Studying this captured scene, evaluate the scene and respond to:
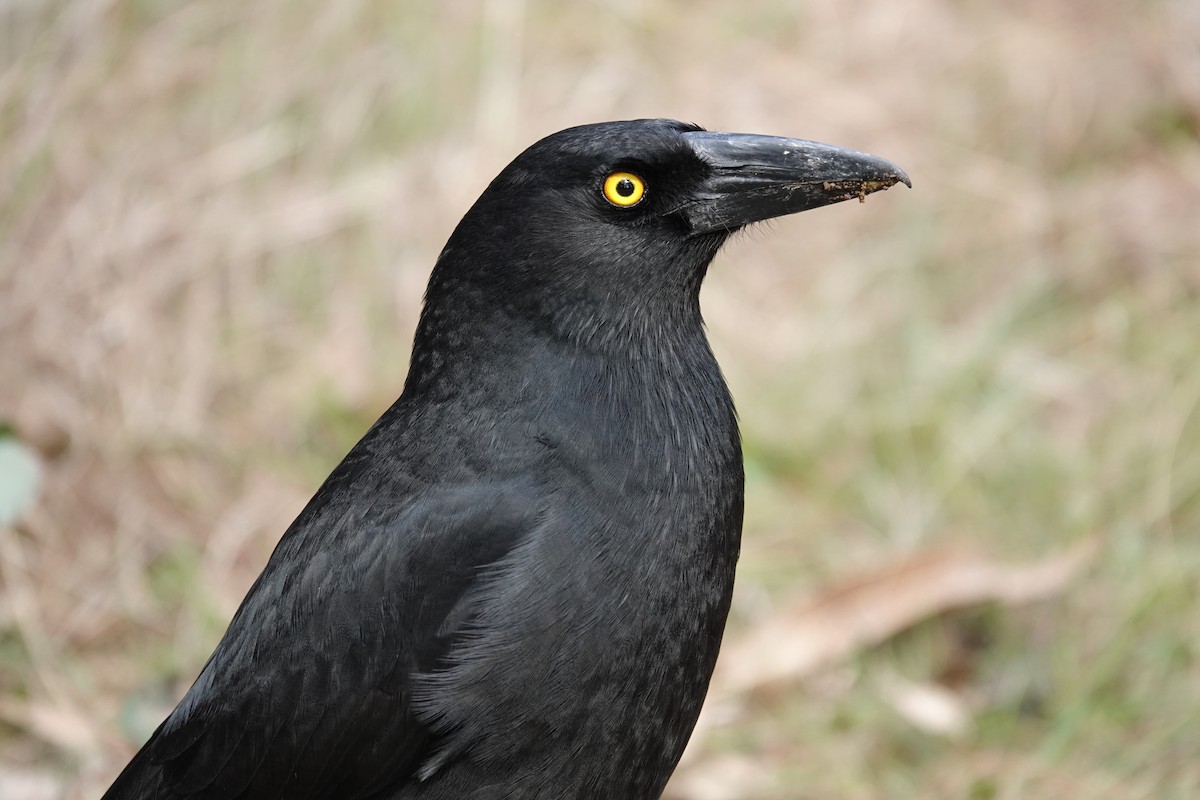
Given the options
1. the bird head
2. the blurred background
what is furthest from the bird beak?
the blurred background

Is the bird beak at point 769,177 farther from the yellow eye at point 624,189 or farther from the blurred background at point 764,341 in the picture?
the blurred background at point 764,341

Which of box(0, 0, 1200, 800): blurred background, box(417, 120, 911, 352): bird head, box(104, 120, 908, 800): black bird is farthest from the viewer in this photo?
box(0, 0, 1200, 800): blurred background

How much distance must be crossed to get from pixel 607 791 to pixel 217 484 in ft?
8.23

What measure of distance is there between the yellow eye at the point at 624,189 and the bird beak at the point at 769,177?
0.29ft

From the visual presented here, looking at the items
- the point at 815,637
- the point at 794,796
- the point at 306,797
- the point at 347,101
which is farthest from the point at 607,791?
the point at 347,101

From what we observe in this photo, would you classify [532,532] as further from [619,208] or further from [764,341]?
[764,341]

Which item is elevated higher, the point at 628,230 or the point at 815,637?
the point at 815,637

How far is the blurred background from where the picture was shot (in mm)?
4184

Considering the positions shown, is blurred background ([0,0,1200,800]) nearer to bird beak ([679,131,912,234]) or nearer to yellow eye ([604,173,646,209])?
yellow eye ([604,173,646,209])

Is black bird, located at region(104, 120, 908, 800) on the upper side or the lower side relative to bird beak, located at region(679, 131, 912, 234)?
lower

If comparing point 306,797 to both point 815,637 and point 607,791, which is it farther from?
point 815,637

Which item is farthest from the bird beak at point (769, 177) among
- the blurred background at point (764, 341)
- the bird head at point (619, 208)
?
the blurred background at point (764, 341)

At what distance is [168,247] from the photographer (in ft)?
17.2

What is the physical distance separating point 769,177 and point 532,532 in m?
0.80
